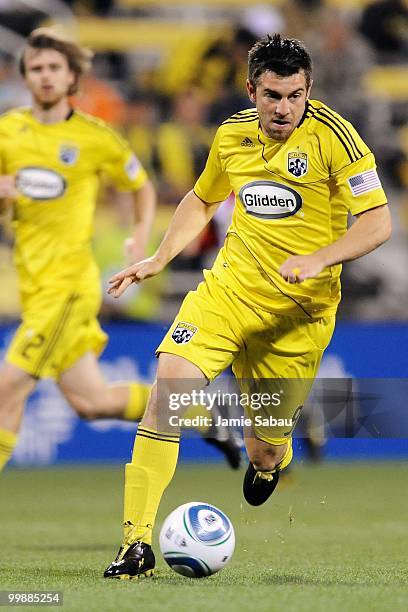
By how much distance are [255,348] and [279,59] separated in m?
1.27

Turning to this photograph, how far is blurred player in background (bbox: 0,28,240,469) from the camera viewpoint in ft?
23.5

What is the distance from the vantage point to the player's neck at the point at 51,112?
7406mm

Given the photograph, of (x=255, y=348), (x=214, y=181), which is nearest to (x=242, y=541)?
(x=255, y=348)

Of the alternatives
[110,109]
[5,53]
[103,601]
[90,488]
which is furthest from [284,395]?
[5,53]

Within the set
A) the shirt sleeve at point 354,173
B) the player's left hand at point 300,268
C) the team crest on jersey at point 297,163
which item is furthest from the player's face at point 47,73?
the player's left hand at point 300,268

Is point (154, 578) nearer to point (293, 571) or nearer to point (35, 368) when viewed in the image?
point (293, 571)

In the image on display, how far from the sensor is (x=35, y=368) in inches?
273

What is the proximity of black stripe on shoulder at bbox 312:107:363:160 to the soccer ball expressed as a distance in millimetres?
1555

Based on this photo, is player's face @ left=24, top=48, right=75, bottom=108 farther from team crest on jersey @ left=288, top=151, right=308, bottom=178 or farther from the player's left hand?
the player's left hand

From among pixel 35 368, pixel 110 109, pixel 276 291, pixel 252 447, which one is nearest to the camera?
pixel 276 291

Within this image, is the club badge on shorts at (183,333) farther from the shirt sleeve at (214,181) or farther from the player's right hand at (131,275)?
the shirt sleeve at (214,181)

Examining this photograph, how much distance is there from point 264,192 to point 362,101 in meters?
8.64

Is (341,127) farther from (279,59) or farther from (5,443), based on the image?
(5,443)

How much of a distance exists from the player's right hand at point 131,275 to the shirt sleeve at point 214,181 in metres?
0.47
